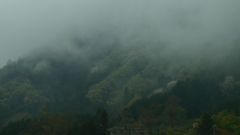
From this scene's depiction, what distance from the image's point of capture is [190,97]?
12744cm

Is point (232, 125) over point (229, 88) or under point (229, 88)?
under

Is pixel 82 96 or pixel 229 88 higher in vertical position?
pixel 82 96

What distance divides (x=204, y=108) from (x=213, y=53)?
62738mm

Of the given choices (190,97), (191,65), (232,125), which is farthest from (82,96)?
(232,125)

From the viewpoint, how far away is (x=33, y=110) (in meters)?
185

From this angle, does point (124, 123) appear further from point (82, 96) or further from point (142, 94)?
point (82, 96)

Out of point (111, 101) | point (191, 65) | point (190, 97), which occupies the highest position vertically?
point (191, 65)

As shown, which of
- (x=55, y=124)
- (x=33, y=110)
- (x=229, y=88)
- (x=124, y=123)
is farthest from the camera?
(x=33, y=110)

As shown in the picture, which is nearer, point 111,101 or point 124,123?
point 124,123

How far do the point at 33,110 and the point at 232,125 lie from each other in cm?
13644

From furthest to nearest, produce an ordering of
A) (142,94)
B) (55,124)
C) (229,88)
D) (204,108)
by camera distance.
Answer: (142,94), (229,88), (204,108), (55,124)

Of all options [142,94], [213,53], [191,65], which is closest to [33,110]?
[142,94]

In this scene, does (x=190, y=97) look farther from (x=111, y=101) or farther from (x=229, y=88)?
(x=111, y=101)

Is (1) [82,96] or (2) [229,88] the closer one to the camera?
(2) [229,88]
